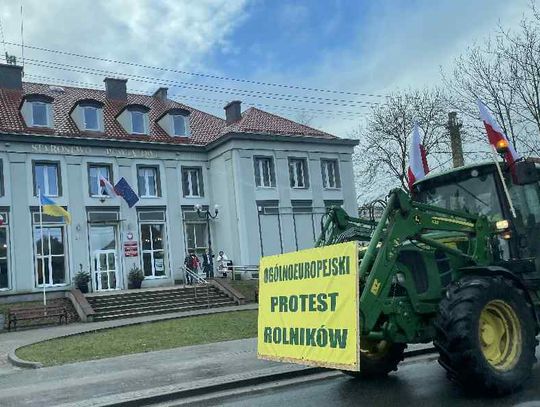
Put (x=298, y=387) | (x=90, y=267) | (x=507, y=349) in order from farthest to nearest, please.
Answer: (x=90, y=267) → (x=298, y=387) → (x=507, y=349)

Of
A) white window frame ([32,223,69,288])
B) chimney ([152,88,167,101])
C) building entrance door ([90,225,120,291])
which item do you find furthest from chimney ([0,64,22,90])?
building entrance door ([90,225,120,291])

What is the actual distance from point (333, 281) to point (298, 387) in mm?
2553

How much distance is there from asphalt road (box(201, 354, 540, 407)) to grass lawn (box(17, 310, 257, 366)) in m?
6.05

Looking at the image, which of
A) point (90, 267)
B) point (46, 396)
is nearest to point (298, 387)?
point (46, 396)

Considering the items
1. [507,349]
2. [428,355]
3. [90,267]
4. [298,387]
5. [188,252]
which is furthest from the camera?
[188,252]

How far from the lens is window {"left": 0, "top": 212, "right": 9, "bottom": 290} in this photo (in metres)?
28.2

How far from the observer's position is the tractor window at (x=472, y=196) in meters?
7.85

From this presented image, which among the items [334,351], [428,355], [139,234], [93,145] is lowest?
[428,355]

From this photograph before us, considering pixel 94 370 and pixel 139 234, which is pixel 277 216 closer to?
pixel 139 234

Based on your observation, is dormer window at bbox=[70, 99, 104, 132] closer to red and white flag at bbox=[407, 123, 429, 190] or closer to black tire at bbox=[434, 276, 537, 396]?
red and white flag at bbox=[407, 123, 429, 190]

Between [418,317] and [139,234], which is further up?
[139,234]

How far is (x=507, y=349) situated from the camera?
275 inches

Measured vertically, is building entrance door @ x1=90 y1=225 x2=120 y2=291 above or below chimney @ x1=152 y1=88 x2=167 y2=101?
below

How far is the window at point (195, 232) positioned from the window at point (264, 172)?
4.01 m
